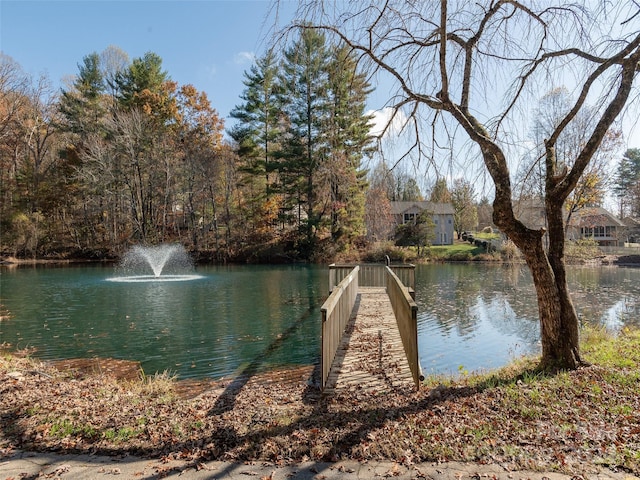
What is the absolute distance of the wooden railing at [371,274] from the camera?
43.8ft

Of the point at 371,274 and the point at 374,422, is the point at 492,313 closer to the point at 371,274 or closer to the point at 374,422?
the point at 371,274

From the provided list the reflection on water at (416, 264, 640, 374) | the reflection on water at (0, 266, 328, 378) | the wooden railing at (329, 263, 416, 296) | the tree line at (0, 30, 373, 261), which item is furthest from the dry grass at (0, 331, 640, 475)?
the tree line at (0, 30, 373, 261)

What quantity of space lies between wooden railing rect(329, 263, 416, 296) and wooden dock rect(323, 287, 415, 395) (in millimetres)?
2838

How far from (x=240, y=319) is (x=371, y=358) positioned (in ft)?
21.8

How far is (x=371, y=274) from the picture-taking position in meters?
16.5

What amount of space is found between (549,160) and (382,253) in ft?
98.6

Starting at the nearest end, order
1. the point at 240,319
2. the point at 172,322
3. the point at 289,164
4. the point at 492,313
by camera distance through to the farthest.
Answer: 1. the point at 172,322
2. the point at 240,319
3. the point at 492,313
4. the point at 289,164

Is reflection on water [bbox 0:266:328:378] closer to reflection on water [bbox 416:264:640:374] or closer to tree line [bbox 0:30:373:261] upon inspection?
reflection on water [bbox 416:264:640:374]

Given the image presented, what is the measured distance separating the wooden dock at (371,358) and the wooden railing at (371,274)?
112 inches

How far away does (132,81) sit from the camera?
38.7 metres

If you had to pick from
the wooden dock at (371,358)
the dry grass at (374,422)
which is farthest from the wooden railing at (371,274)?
the dry grass at (374,422)

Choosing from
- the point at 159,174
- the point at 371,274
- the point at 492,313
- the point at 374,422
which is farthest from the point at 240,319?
the point at 159,174

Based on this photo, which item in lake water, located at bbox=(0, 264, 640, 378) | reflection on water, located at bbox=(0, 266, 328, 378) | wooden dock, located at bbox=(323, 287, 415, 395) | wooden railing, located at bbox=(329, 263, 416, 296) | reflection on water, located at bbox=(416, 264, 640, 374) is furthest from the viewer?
wooden railing, located at bbox=(329, 263, 416, 296)

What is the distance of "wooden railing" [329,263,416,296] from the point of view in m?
13.3
